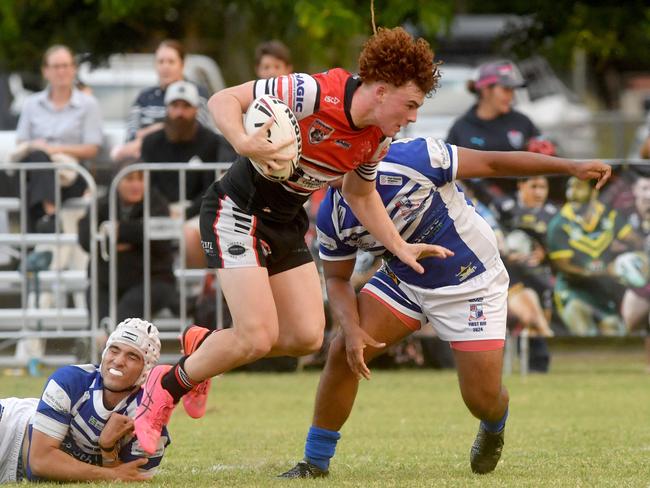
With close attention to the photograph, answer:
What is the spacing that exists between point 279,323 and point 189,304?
4.98 meters

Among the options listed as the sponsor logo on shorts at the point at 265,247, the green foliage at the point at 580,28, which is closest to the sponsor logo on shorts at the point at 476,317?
the sponsor logo on shorts at the point at 265,247

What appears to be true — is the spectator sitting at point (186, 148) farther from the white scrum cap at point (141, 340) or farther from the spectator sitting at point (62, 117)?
the white scrum cap at point (141, 340)

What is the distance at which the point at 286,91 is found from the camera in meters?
6.25

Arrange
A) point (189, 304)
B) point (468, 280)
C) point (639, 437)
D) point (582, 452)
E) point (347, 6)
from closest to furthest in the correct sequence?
point (468, 280) < point (582, 452) < point (639, 437) < point (189, 304) < point (347, 6)

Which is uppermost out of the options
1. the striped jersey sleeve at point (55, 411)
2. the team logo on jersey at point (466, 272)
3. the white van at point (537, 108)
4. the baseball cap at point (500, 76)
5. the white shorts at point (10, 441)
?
the team logo on jersey at point (466, 272)

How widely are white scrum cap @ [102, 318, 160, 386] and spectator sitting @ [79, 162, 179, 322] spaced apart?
4.98 metres

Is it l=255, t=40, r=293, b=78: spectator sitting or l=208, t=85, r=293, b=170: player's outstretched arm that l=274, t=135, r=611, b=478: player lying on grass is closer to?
l=208, t=85, r=293, b=170: player's outstretched arm

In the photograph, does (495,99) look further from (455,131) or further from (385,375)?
(385,375)

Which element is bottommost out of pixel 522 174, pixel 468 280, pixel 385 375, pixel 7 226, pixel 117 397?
pixel 385 375

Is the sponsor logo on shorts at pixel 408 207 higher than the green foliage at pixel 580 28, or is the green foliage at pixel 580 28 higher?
the sponsor logo on shorts at pixel 408 207

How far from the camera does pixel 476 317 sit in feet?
22.0

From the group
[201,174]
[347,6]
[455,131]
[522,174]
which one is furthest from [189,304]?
[522,174]

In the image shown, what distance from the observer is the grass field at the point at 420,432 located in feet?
21.9

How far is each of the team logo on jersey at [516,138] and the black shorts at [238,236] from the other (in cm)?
529
